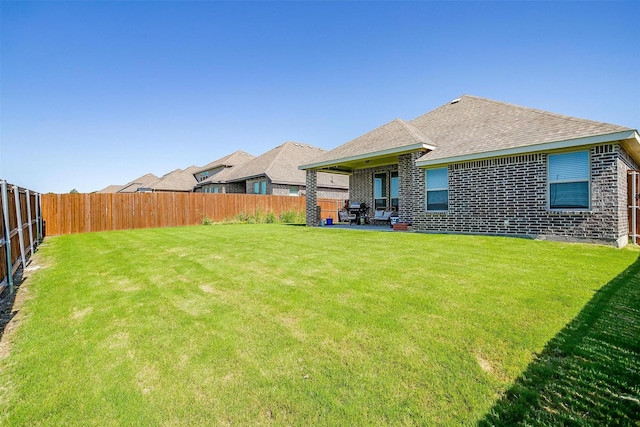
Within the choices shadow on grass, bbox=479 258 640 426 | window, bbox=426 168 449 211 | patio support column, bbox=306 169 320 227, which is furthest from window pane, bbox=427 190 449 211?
shadow on grass, bbox=479 258 640 426

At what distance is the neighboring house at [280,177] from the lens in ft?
83.1

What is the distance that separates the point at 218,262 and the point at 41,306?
2857mm

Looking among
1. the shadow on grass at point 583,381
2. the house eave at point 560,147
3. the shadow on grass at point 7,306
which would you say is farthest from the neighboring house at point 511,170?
the shadow on grass at point 7,306

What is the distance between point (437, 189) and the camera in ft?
35.9

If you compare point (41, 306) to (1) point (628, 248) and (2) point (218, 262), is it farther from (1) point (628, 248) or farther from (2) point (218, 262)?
(1) point (628, 248)

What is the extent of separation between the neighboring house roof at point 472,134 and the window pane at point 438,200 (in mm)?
1176

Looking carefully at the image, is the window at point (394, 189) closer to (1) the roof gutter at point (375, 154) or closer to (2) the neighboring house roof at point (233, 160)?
(1) the roof gutter at point (375, 154)

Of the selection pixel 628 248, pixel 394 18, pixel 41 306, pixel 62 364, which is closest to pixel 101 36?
pixel 394 18

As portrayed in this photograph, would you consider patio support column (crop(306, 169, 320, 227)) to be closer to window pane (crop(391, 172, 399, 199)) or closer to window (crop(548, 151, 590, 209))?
window pane (crop(391, 172, 399, 199))

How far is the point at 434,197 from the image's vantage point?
11.1 metres

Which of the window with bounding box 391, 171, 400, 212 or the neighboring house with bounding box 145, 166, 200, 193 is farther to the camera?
the neighboring house with bounding box 145, 166, 200, 193

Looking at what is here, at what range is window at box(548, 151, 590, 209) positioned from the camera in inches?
314

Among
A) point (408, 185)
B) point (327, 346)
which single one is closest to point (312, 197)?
point (408, 185)

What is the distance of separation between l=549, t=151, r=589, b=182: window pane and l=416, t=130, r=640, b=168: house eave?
0.38 metres
